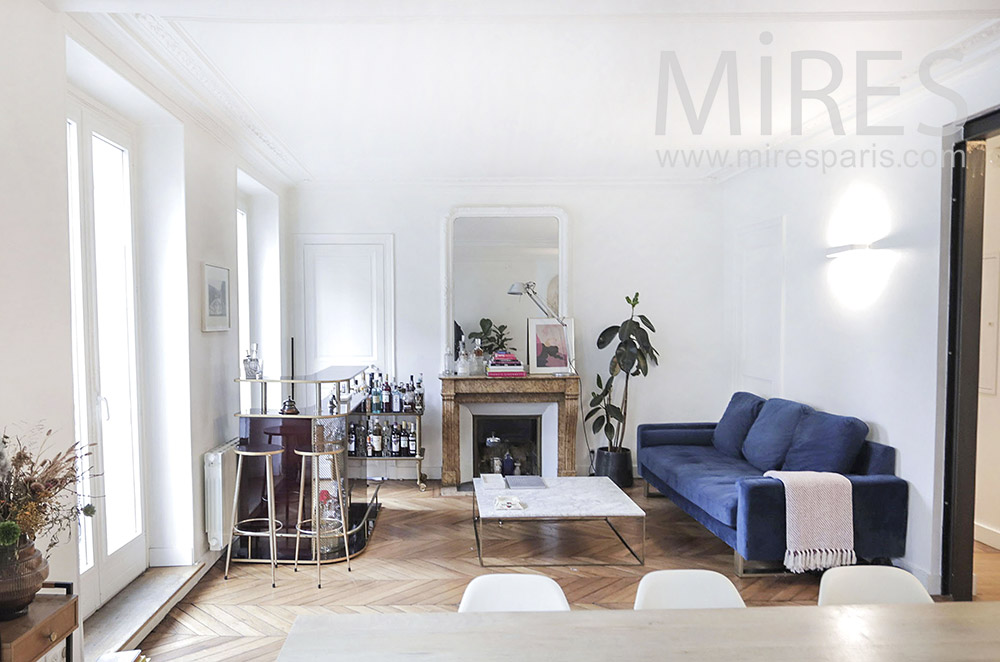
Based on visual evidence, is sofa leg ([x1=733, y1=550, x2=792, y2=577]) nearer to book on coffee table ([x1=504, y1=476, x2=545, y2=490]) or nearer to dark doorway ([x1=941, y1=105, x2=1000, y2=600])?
dark doorway ([x1=941, y1=105, x2=1000, y2=600])

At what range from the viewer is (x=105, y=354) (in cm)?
334

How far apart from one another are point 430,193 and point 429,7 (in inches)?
150

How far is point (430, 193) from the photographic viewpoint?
612 cm

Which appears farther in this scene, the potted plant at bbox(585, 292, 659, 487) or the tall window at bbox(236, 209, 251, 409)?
the potted plant at bbox(585, 292, 659, 487)

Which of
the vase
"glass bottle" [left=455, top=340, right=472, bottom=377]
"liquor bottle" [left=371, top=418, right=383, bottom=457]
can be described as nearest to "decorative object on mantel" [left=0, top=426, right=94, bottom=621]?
the vase

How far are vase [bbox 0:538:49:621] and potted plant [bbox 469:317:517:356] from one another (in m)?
4.42

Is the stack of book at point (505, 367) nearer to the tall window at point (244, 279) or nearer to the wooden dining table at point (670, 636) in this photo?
the tall window at point (244, 279)

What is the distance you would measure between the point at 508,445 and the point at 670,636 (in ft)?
15.1

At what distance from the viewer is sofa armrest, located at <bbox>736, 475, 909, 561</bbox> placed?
3.65 metres

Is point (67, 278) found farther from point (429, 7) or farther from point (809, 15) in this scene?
point (809, 15)

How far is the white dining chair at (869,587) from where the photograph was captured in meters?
2.03

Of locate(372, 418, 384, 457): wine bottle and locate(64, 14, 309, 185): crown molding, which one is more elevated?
locate(64, 14, 309, 185): crown molding

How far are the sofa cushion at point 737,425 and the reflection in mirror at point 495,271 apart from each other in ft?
5.78

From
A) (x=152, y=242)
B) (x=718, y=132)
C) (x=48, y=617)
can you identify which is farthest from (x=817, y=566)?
(x=152, y=242)
